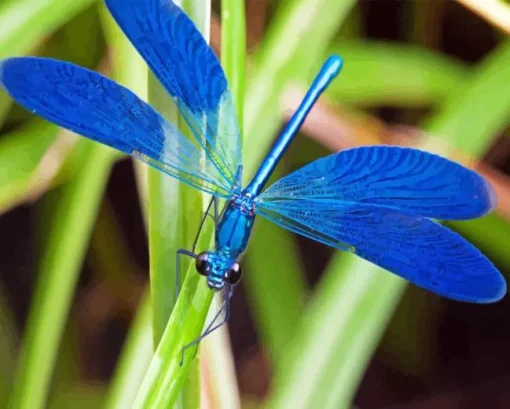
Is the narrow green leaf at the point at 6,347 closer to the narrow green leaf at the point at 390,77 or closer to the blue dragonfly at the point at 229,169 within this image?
the blue dragonfly at the point at 229,169

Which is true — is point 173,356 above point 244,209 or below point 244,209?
below

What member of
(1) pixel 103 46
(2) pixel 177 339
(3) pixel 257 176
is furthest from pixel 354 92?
(2) pixel 177 339

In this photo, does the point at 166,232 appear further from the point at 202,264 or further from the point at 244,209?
the point at 244,209

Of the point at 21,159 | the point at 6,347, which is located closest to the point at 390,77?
the point at 21,159

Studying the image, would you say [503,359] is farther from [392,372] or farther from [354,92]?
[354,92]

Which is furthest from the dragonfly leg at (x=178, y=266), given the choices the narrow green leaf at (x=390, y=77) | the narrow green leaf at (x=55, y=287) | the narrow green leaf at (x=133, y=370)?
the narrow green leaf at (x=390, y=77)

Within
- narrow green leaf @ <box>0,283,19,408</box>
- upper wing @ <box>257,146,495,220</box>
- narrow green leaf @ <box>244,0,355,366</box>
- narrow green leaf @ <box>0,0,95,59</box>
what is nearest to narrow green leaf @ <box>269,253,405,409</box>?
upper wing @ <box>257,146,495,220</box>
